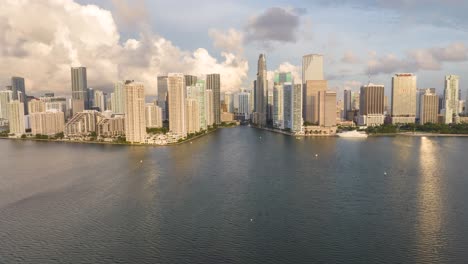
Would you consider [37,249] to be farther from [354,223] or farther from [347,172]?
[347,172]

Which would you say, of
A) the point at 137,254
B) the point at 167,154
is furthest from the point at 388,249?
the point at 167,154

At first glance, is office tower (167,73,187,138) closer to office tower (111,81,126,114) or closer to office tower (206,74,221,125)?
office tower (111,81,126,114)

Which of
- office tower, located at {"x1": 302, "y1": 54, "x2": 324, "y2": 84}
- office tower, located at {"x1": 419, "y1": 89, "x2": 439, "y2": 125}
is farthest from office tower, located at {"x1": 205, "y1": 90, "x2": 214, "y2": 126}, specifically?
office tower, located at {"x1": 419, "y1": 89, "x2": 439, "y2": 125}

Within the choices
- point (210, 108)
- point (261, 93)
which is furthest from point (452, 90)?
point (210, 108)

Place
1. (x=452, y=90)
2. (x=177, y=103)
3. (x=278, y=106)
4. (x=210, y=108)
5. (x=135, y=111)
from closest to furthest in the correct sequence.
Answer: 1. (x=135, y=111)
2. (x=177, y=103)
3. (x=278, y=106)
4. (x=210, y=108)
5. (x=452, y=90)

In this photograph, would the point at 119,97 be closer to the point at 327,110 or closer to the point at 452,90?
the point at 327,110

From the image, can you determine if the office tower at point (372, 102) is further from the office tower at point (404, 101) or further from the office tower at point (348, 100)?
the office tower at point (348, 100)

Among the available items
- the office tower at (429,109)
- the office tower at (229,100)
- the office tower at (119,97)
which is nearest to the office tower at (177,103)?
the office tower at (119,97)
